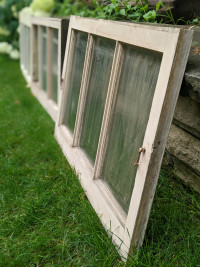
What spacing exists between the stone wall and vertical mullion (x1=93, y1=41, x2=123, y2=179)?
1.21 feet

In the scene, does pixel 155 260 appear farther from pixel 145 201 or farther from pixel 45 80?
pixel 45 80

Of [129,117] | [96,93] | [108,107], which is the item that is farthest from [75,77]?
[129,117]

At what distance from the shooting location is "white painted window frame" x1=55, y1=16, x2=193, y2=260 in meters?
1.28

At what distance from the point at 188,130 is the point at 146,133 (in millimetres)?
489

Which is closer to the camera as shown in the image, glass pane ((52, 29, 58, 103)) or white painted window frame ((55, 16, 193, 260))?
white painted window frame ((55, 16, 193, 260))

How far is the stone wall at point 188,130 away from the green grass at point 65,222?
0.31ft

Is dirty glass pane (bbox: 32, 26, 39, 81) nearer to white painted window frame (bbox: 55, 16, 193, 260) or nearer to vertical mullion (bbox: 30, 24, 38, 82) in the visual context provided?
vertical mullion (bbox: 30, 24, 38, 82)

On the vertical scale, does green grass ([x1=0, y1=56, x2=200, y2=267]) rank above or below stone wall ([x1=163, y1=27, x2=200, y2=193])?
below

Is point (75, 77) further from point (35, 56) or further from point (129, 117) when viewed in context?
point (35, 56)

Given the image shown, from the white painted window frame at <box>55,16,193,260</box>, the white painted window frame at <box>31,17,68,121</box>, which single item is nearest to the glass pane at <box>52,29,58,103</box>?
the white painted window frame at <box>31,17,68,121</box>

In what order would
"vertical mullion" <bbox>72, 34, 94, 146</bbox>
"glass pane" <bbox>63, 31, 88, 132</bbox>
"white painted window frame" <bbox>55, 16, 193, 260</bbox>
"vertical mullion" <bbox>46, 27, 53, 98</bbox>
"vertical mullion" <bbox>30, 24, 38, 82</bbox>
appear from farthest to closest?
"vertical mullion" <bbox>30, 24, 38, 82</bbox>, "vertical mullion" <bbox>46, 27, 53, 98</bbox>, "glass pane" <bbox>63, 31, 88, 132</bbox>, "vertical mullion" <bbox>72, 34, 94, 146</bbox>, "white painted window frame" <bbox>55, 16, 193, 260</bbox>

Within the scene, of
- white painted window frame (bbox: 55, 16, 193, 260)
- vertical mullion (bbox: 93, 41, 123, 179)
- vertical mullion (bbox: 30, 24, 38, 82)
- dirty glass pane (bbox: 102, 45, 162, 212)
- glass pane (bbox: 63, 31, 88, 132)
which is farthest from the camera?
vertical mullion (bbox: 30, 24, 38, 82)

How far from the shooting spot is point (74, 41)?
8.38ft

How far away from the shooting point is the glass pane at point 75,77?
2389mm
